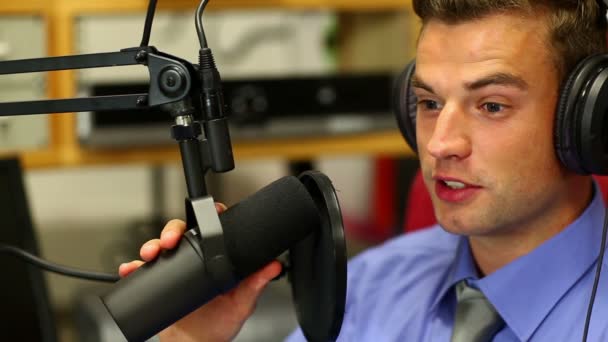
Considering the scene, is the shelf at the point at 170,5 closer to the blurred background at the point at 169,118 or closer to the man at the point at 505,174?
the blurred background at the point at 169,118

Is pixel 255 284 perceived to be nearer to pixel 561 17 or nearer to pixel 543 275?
pixel 543 275

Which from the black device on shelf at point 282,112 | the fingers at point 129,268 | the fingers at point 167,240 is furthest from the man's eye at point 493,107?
the black device on shelf at point 282,112

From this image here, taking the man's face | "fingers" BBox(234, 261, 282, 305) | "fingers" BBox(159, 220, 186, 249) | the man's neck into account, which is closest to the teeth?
the man's face

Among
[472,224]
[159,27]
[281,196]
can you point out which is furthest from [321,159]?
[281,196]

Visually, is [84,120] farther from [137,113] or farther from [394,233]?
[394,233]

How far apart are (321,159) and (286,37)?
0.70 m

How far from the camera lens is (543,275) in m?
1.12

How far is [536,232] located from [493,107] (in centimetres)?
19

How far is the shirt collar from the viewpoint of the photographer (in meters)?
1.11

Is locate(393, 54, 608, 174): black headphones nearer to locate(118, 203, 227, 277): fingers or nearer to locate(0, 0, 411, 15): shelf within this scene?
locate(118, 203, 227, 277): fingers

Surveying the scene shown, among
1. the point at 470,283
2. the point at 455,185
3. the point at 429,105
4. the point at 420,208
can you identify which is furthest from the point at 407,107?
the point at 420,208

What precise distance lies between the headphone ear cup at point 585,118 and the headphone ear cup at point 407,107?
0.71ft

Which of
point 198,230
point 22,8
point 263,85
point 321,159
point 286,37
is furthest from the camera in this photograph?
point 321,159

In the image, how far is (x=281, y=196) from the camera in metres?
0.90
